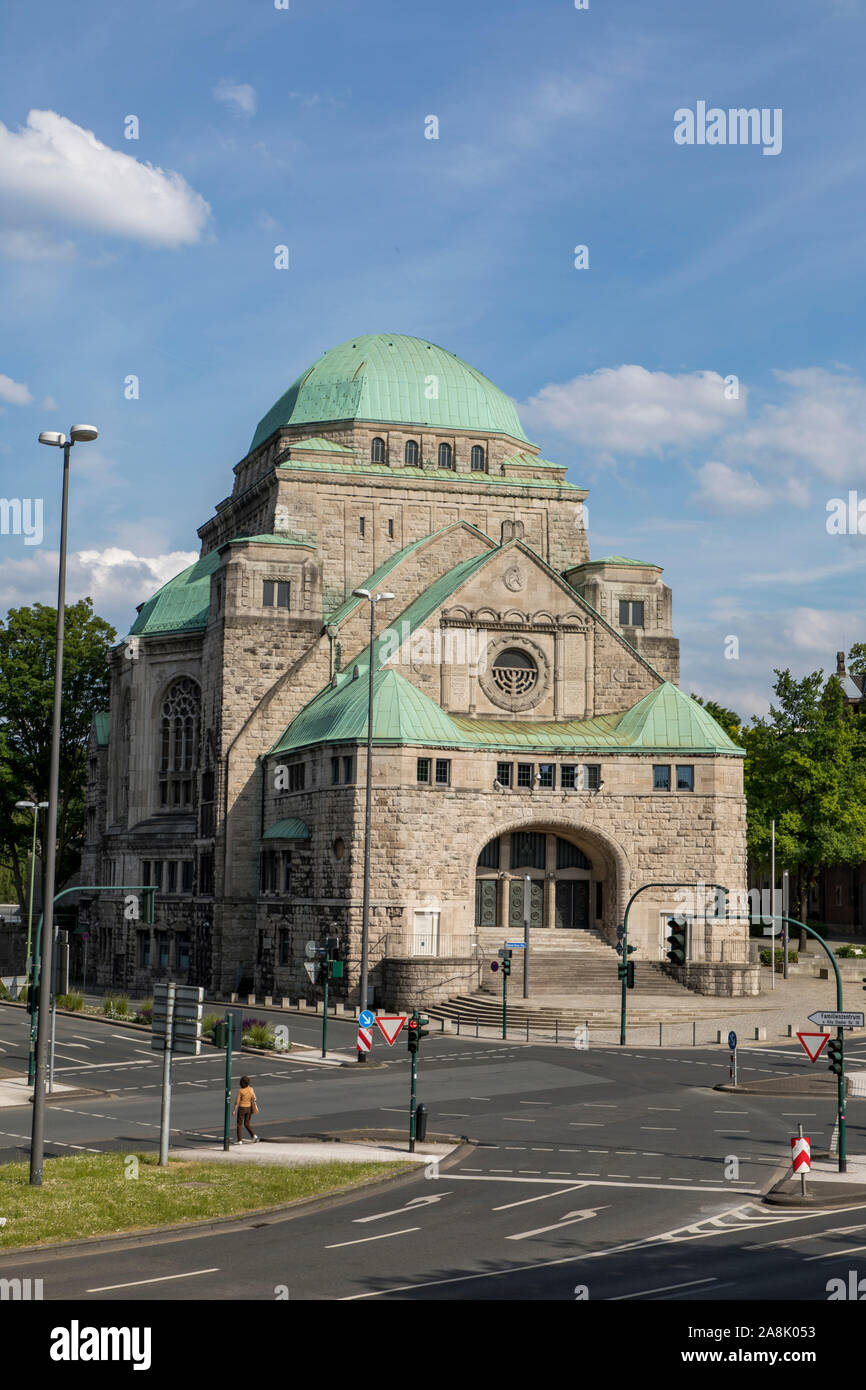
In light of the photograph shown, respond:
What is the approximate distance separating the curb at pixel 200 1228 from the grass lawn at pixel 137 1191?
0.48 ft

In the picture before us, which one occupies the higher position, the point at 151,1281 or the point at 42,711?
the point at 42,711

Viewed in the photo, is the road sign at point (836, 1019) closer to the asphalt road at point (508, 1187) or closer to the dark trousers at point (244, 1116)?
the asphalt road at point (508, 1187)

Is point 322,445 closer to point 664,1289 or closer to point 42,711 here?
point 42,711

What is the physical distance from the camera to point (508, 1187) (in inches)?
998

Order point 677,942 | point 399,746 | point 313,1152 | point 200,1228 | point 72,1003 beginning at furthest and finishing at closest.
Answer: point 72,1003
point 399,746
point 677,942
point 313,1152
point 200,1228

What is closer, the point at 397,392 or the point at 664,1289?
the point at 664,1289

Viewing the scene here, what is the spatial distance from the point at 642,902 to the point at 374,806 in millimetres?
12297

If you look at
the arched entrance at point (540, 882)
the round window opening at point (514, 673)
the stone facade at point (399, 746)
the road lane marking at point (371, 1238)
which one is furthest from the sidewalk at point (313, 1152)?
the round window opening at point (514, 673)

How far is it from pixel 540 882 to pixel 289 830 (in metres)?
11.0

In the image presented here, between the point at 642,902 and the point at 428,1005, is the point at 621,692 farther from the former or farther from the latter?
the point at 428,1005

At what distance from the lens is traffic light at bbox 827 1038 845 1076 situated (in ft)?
97.8

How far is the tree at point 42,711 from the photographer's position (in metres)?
87.1

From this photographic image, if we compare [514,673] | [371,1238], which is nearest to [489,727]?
[514,673]

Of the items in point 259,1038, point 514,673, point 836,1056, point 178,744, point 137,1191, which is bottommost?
point 137,1191
